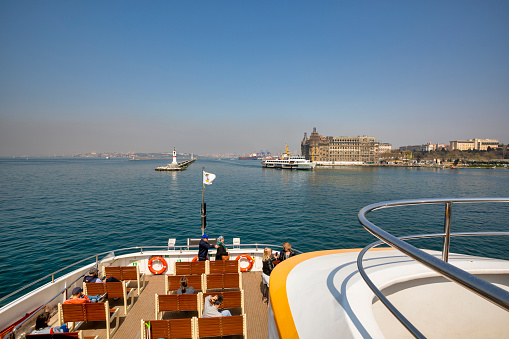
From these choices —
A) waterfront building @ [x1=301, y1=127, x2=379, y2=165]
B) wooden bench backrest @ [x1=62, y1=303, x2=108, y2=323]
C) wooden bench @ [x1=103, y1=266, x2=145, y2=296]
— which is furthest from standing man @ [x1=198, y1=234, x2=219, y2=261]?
waterfront building @ [x1=301, y1=127, x2=379, y2=165]

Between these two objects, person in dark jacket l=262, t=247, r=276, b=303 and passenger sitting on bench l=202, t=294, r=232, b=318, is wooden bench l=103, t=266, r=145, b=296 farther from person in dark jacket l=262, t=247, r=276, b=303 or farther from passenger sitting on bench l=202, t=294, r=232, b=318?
person in dark jacket l=262, t=247, r=276, b=303

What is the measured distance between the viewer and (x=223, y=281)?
6.59 m

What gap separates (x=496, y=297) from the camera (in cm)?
67

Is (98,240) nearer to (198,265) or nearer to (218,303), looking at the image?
(198,265)

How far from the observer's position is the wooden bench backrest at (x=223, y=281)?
6.50m

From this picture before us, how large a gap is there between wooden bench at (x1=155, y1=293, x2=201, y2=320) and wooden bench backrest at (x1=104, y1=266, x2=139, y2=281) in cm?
209

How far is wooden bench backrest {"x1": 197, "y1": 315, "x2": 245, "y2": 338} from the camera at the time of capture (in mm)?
4527

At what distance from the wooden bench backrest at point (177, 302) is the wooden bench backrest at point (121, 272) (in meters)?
2.13

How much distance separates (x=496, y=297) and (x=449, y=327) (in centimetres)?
248

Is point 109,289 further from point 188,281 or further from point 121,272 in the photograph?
point 188,281

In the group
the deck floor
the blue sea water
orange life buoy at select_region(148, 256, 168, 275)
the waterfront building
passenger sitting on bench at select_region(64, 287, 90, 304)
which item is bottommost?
the blue sea water

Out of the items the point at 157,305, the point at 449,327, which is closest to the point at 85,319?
the point at 157,305

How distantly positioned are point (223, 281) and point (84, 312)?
9.94 feet

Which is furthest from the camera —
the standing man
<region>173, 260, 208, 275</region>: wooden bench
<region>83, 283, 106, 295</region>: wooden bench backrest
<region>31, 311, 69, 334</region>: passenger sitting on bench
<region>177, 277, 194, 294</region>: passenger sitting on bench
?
the standing man
